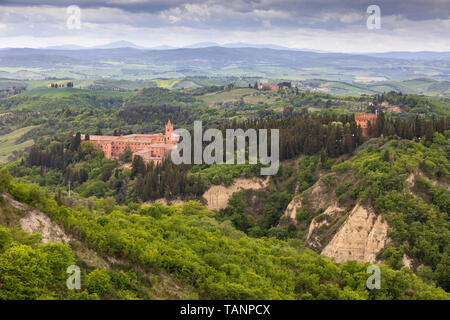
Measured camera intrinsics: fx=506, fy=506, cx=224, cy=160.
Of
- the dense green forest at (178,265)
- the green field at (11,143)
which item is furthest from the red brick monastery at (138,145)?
the dense green forest at (178,265)

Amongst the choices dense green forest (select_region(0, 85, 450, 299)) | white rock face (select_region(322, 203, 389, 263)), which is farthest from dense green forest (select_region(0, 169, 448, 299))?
white rock face (select_region(322, 203, 389, 263))

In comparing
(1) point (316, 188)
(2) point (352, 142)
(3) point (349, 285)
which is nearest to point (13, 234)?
(3) point (349, 285)

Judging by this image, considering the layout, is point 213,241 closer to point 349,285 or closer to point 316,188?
point 349,285

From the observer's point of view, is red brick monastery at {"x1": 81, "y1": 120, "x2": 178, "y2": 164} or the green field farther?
the green field

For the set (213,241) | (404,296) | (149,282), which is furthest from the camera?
(213,241)

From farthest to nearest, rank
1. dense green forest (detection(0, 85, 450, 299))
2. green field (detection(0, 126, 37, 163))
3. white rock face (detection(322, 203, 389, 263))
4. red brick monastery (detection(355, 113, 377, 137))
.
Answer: green field (detection(0, 126, 37, 163)), red brick monastery (detection(355, 113, 377, 137)), white rock face (detection(322, 203, 389, 263)), dense green forest (detection(0, 85, 450, 299))

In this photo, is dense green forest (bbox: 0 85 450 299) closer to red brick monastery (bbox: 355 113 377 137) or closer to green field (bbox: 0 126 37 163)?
red brick monastery (bbox: 355 113 377 137)

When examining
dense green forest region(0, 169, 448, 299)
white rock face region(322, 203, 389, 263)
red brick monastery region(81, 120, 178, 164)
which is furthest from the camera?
red brick monastery region(81, 120, 178, 164)
